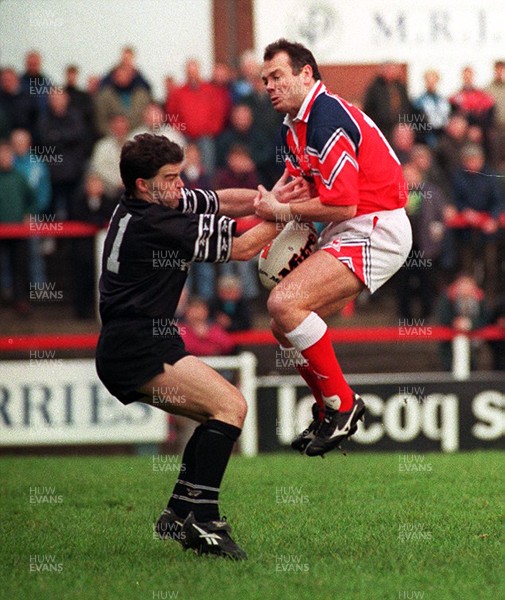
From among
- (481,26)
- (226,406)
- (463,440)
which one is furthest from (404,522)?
(481,26)

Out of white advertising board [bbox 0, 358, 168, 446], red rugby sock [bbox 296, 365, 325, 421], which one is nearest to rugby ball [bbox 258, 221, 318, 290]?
red rugby sock [bbox 296, 365, 325, 421]

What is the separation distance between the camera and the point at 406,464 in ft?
33.9

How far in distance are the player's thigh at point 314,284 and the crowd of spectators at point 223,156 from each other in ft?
20.5

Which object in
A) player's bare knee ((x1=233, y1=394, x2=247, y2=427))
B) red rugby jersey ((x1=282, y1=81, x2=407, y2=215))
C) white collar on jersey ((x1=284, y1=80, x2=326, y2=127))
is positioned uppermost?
white collar on jersey ((x1=284, y1=80, x2=326, y2=127))

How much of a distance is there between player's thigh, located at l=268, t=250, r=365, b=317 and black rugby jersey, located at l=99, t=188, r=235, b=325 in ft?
1.68

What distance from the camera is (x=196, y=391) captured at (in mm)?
6883

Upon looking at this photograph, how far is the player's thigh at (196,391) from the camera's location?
271 inches

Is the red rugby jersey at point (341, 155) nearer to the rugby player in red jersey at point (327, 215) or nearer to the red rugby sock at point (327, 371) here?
the rugby player in red jersey at point (327, 215)

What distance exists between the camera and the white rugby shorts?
734 centimetres

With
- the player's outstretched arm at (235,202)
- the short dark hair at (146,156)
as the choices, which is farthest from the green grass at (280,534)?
the short dark hair at (146,156)

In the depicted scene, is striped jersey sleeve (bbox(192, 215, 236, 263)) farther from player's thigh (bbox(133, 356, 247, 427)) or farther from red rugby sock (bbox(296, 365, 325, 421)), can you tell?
red rugby sock (bbox(296, 365, 325, 421))

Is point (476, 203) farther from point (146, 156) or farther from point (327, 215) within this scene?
point (146, 156)

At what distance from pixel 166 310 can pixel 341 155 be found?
1.25m

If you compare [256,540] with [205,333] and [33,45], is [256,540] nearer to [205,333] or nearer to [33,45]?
[205,333]
